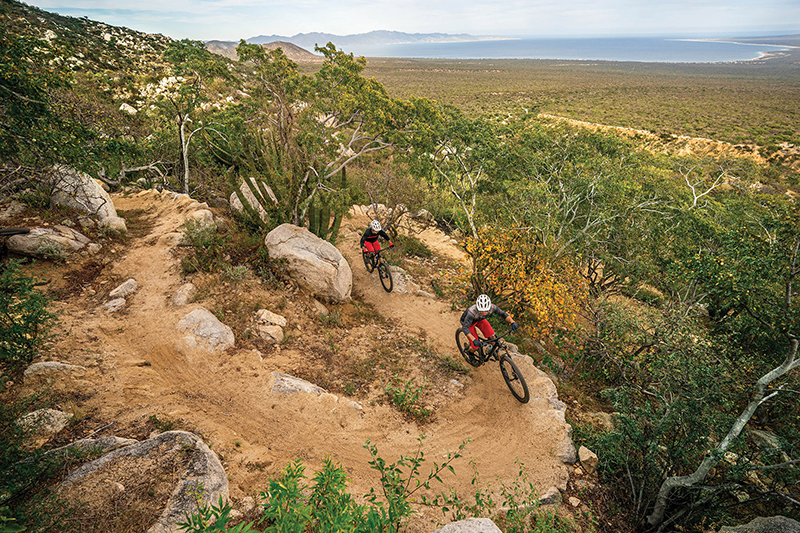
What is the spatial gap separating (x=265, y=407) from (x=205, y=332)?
2511mm

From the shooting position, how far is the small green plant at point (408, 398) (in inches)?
306

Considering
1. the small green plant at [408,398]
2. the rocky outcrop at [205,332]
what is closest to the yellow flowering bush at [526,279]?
the small green plant at [408,398]

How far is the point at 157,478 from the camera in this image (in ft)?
15.3

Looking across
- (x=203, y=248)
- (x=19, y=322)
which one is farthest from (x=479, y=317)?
(x=19, y=322)

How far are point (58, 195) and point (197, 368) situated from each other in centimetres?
817

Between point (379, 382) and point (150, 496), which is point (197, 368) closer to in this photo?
point (150, 496)

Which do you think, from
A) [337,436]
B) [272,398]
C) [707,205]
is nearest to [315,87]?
[272,398]

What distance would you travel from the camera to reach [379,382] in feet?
27.9

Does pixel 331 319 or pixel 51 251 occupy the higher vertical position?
pixel 51 251

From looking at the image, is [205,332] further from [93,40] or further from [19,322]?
[93,40]

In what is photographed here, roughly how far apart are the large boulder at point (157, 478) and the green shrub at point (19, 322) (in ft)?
9.46

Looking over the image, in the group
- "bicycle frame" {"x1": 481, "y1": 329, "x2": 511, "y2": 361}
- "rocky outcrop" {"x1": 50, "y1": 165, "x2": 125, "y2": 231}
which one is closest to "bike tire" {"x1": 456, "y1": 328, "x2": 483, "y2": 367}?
"bicycle frame" {"x1": 481, "y1": 329, "x2": 511, "y2": 361}

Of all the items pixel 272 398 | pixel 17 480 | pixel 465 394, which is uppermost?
pixel 17 480

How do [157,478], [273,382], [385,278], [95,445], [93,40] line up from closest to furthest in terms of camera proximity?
[157,478] → [95,445] → [273,382] → [385,278] → [93,40]
